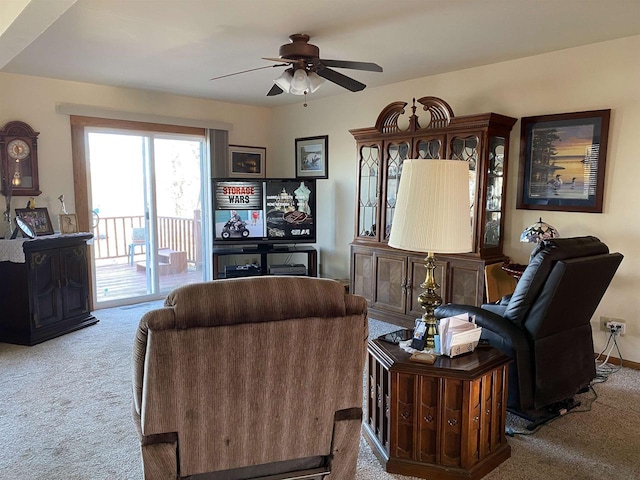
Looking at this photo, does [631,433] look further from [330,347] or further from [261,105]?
[261,105]

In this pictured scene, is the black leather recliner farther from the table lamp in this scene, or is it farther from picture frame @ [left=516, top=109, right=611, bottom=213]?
picture frame @ [left=516, top=109, right=611, bottom=213]

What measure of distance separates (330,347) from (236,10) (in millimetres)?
2186

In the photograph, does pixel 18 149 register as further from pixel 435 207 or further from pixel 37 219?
pixel 435 207

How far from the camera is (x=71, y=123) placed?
4551mm

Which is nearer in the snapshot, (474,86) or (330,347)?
(330,347)

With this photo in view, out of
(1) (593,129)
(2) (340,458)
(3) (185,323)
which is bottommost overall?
(2) (340,458)

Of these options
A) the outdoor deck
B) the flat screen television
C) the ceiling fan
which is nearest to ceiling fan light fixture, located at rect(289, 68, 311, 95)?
the ceiling fan

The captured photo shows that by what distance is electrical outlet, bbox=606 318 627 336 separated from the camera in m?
3.38

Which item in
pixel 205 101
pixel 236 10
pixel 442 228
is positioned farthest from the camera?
pixel 205 101

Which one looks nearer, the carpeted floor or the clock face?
the carpeted floor

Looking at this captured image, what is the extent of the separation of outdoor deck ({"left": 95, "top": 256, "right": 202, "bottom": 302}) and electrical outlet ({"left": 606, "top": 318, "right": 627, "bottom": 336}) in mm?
4548

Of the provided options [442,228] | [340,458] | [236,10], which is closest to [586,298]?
[442,228]

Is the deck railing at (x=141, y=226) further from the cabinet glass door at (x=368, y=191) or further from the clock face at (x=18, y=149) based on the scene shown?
the cabinet glass door at (x=368, y=191)

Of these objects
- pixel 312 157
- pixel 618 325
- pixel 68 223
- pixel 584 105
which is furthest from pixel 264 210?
pixel 618 325
